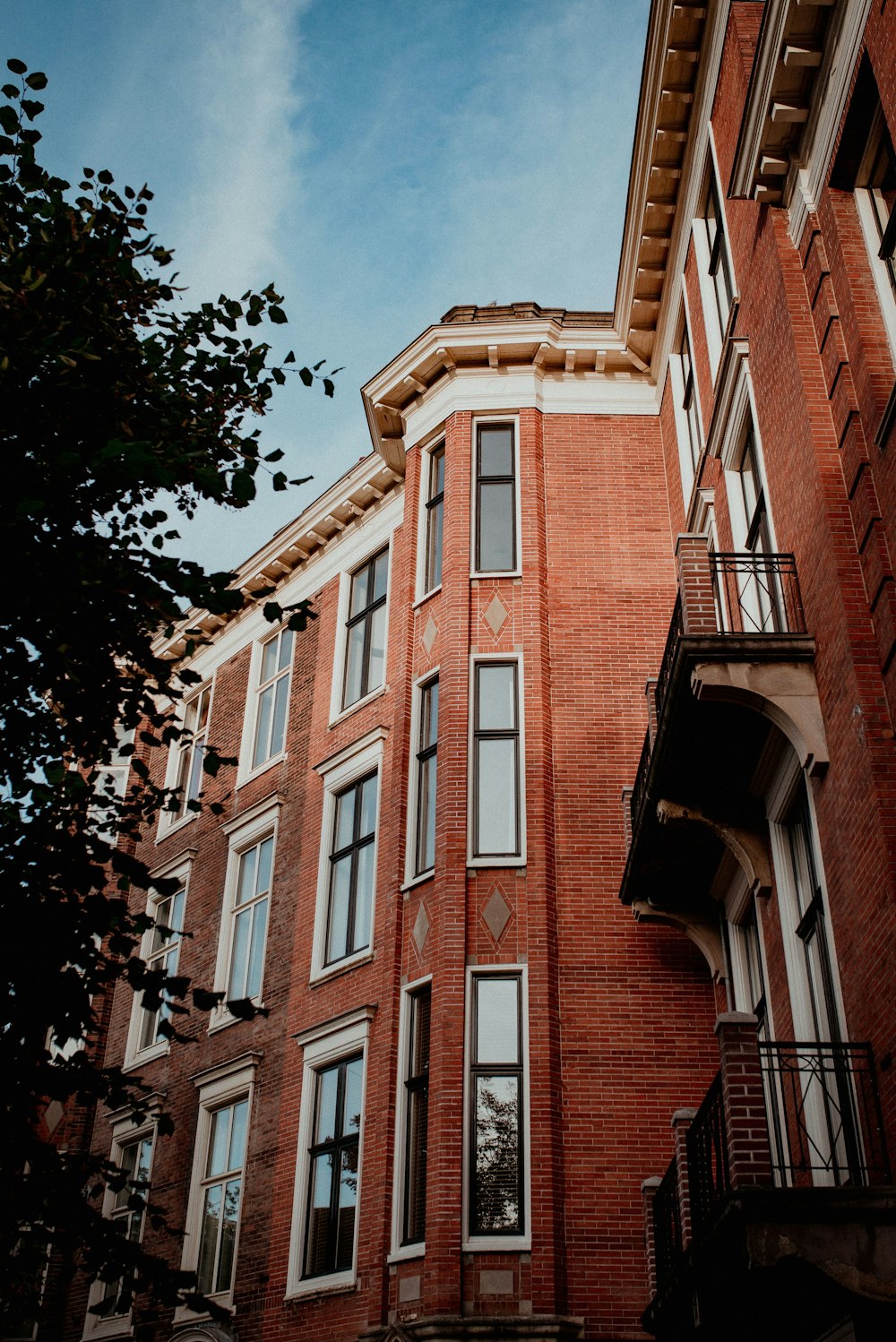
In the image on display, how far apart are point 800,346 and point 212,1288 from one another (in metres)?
14.2

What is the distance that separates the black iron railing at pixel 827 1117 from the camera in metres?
8.97

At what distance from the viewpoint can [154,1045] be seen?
22.2 m

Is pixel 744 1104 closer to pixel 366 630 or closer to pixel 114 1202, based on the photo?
pixel 366 630

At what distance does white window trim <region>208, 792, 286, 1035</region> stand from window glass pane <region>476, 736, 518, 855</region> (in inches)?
194

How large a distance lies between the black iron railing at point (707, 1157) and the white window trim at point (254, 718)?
40.5ft

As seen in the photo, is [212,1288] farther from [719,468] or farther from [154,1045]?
[719,468]

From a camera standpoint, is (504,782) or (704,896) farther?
(504,782)

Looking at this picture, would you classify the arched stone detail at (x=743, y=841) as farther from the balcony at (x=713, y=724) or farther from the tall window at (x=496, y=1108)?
the tall window at (x=496, y=1108)

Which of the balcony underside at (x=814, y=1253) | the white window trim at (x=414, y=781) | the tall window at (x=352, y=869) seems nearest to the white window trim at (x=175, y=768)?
the tall window at (x=352, y=869)

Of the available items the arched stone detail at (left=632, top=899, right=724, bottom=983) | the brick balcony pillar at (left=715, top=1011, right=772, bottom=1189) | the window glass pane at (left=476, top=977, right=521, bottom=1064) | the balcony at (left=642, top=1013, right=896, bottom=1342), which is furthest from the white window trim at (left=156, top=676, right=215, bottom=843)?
the brick balcony pillar at (left=715, top=1011, right=772, bottom=1189)

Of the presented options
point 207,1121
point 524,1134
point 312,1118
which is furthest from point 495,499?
point 207,1121

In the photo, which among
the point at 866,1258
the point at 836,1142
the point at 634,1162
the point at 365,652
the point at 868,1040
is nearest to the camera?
the point at 866,1258

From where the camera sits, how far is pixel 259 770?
22.3 meters

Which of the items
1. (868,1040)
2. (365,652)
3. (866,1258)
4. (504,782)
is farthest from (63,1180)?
(365,652)
